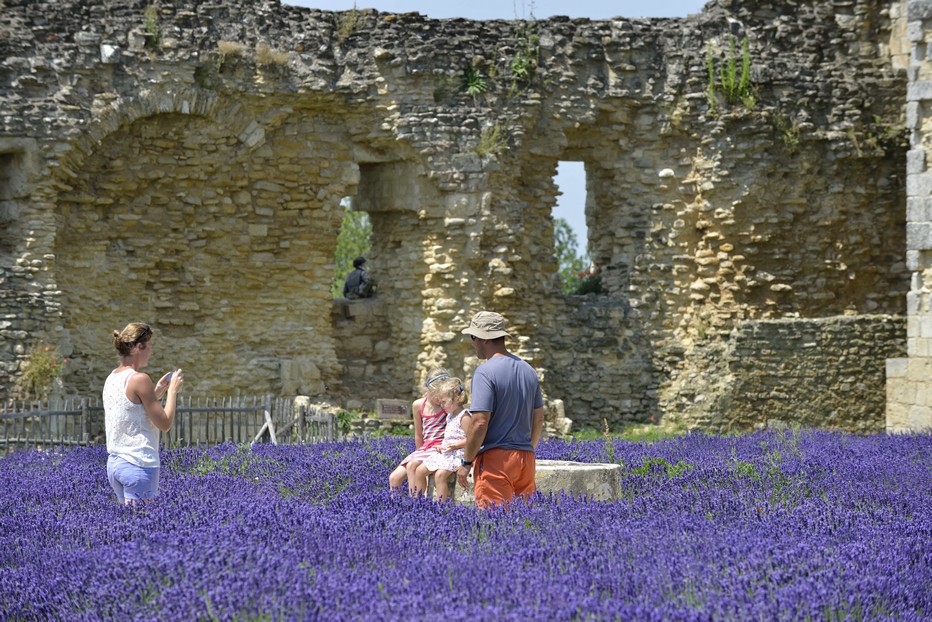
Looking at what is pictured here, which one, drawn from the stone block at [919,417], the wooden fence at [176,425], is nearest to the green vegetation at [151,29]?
the wooden fence at [176,425]

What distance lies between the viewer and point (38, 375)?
12500mm

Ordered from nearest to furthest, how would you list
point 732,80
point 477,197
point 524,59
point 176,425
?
point 176,425
point 477,197
point 524,59
point 732,80

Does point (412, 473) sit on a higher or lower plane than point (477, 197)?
lower

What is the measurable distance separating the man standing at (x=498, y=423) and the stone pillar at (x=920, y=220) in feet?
24.9

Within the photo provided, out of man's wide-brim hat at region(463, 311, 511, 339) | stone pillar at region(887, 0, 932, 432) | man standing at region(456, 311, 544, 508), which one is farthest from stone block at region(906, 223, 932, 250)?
man's wide-brim hat at region(463, 311, 511, 339)

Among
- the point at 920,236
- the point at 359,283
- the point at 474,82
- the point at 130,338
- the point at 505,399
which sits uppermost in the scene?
the point at 474,82

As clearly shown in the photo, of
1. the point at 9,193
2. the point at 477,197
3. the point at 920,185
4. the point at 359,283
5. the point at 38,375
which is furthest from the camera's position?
the point at 359,283

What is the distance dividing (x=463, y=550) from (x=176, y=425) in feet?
24.6

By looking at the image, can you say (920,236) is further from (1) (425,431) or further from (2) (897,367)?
(1) (425,431)

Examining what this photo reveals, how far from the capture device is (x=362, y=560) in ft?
15.9

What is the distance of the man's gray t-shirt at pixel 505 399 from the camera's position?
606 centimetres

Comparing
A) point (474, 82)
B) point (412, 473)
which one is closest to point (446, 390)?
point (412, 473)

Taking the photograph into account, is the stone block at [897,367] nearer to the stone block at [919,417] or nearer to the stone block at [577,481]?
the stone block at [919,417]

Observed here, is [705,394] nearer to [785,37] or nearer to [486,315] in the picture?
[785,37]
